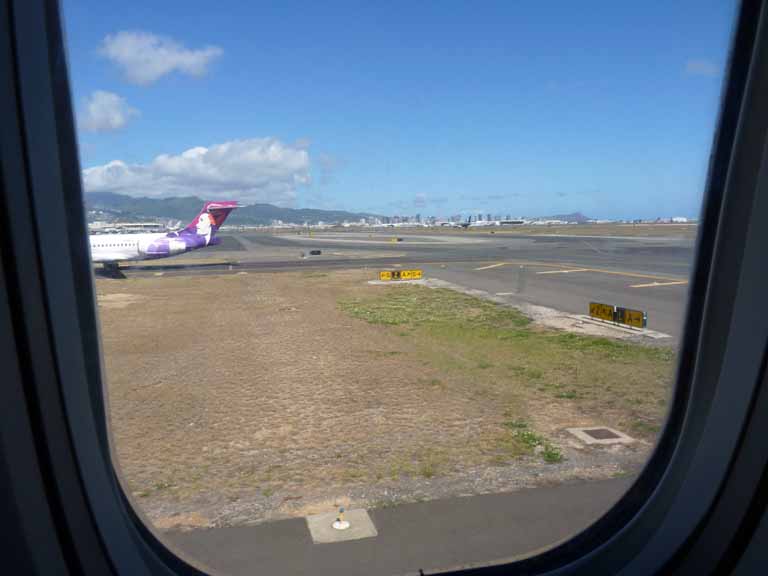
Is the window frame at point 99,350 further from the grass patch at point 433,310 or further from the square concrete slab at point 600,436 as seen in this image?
the grass patch at point 433,310

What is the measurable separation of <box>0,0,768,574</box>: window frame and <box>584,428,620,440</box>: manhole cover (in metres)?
2.49

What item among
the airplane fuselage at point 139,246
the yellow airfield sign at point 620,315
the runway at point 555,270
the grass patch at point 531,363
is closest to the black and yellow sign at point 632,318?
the yellow airfield sign at point 620,315

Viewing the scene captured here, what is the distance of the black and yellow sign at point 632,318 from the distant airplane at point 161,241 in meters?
18.1

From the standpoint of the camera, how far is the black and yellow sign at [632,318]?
9.29m

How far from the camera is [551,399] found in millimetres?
5812

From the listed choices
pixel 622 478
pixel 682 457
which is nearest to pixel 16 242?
pixel 682 457

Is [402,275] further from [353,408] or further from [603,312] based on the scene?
[353,408]

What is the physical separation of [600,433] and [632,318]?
5.41 meters

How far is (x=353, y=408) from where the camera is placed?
220 inches

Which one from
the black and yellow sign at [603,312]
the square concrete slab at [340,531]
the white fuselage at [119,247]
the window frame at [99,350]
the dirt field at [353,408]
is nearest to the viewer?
the window frame at [99,350]

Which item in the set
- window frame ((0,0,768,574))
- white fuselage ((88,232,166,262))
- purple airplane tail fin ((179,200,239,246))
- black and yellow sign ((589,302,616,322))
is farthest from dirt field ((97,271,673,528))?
purple airplane tail fin ((179,200,239,246))

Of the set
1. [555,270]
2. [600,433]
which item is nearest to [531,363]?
[600,433]

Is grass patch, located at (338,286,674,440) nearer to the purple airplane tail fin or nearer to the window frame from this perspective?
the window frame

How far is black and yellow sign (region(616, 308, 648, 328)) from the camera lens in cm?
929
